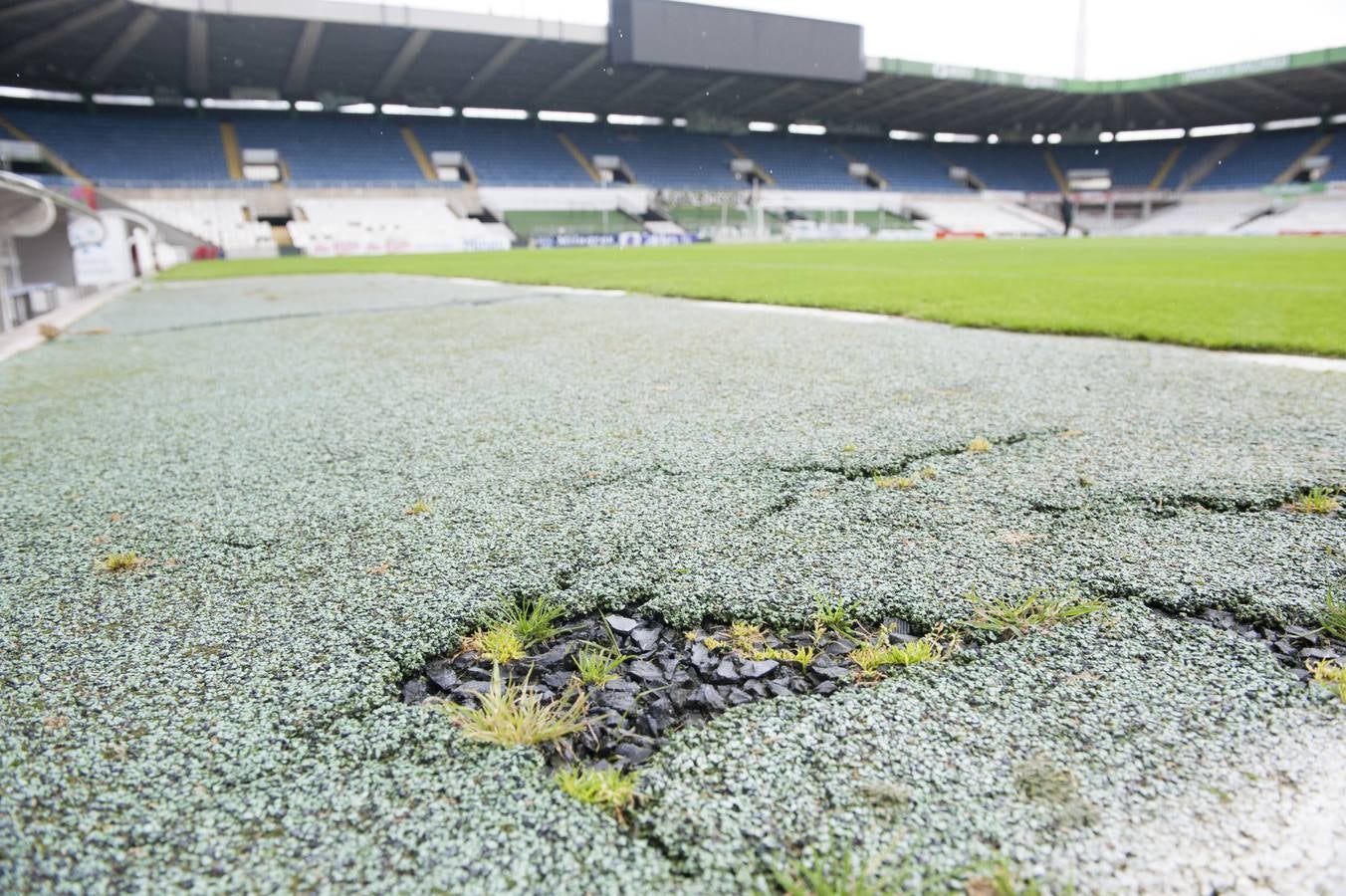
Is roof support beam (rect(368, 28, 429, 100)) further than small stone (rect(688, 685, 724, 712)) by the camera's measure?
Yes

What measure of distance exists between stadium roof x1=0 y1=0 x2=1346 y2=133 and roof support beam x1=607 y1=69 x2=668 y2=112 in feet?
0.43

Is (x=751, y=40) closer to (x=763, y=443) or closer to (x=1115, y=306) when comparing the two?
(x=1115, y=306)

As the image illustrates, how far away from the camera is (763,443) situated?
2.72m

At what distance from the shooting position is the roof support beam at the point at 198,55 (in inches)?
1047

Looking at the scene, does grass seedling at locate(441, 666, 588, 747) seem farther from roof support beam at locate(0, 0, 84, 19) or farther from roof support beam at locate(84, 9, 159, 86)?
roof support beam at locate(84, 9, 159, 86)

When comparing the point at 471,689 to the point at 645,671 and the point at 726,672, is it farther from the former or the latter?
the point at 726,672

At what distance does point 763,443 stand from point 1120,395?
1.71 metres

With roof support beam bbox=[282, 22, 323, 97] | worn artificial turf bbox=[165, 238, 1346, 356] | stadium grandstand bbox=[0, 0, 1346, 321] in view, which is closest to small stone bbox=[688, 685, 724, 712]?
worn artificial turf bbox=[165, 238, 1346, 356]

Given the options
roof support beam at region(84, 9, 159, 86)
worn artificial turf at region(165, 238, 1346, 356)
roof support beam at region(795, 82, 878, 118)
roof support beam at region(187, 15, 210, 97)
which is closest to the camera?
worn artificial turf at region(165, 238, 1346, 356)

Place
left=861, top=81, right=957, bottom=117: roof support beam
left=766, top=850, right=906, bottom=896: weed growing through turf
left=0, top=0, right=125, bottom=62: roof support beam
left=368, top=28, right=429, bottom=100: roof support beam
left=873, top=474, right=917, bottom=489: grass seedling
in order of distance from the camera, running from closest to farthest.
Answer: left=766, top=850, right=906, bottom=896: weed growing through turf < left=873, top=474, right=917, bottom=489: grass seedling < left=0, top=0, right=125, bottom=62: roof support beam < left=368, top=28, right=429, bottom=100: roof support beam < left=861, top=81, right=957, bottom=117: roof support beam

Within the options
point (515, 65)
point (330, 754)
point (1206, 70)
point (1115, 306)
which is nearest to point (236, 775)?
point (330, 754)

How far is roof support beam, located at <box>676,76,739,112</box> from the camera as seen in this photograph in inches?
1519

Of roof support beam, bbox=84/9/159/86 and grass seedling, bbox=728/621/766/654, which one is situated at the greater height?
roof support beam, bbox=84/9/159/86

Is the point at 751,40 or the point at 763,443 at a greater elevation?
the point at 751,40
